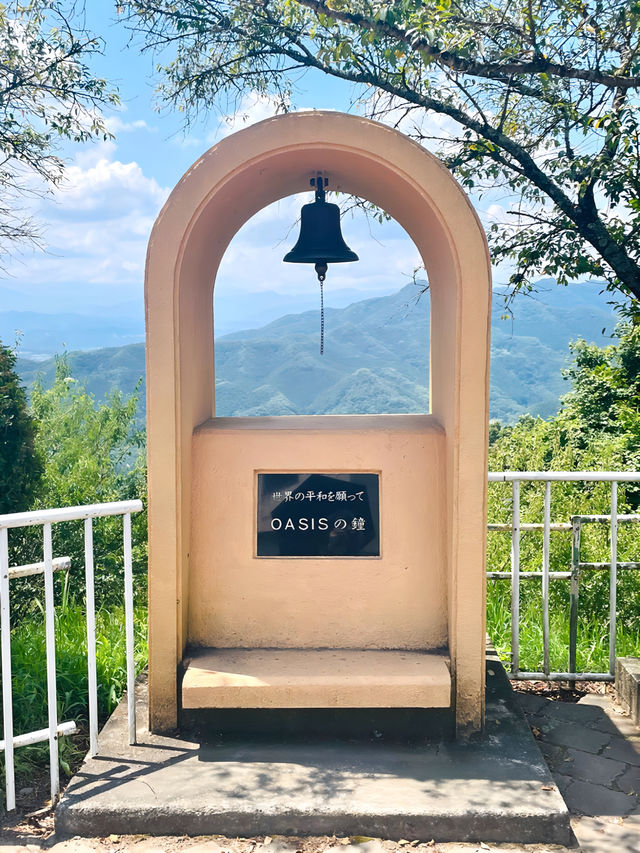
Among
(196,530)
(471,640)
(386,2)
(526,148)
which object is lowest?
(471,640)

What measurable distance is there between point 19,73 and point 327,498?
6941mm

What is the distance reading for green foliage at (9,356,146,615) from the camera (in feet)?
24.7

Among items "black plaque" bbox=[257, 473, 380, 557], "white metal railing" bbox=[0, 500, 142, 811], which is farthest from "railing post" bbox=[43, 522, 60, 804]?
"black plaque" bbox=[257, 473, 380, 557]

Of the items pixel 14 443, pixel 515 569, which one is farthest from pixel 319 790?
pixel 14 443

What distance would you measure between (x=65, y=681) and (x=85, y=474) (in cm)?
456

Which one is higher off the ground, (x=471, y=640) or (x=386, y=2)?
(x=386, y=2)

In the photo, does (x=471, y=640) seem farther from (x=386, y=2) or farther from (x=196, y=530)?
(x=386, y=2)

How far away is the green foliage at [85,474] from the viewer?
753 cm

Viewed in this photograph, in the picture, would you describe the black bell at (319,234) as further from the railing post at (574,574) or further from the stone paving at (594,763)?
the stone paving at (594,763)

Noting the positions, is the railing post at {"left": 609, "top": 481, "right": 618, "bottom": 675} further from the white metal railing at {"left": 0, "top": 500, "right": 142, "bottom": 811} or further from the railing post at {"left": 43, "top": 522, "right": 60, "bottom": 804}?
the railing post at {"left": 43, "top": 522, "right": 60, "bottom": 804}

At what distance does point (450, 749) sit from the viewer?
337cm

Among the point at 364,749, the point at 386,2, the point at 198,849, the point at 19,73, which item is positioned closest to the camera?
the point at 198,849

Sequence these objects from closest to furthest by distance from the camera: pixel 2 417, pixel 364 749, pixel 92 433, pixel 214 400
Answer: pixel 364 749
pixel 214 400
pixel 2 417
pixel 92 433

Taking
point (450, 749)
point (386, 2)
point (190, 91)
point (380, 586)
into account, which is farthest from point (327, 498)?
point (190, 91)
